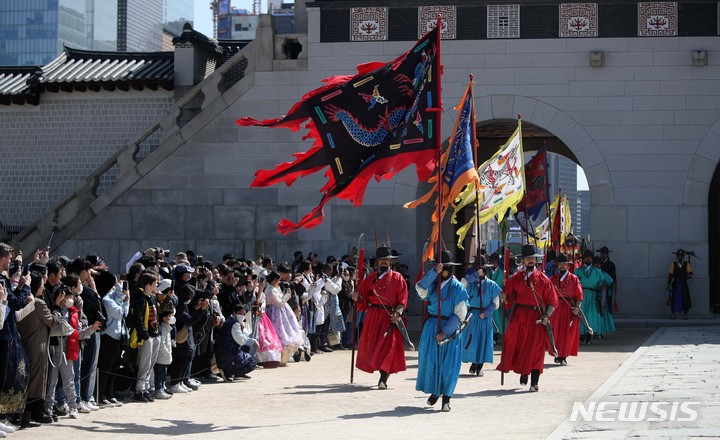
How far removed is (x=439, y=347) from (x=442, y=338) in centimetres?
12

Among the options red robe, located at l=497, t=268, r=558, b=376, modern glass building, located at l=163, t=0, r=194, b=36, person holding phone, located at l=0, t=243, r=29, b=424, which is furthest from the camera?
modern glass building, located at l=163, t=0, r=194, b=36

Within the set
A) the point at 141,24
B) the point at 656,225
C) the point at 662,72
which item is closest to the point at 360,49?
the point at 662,72

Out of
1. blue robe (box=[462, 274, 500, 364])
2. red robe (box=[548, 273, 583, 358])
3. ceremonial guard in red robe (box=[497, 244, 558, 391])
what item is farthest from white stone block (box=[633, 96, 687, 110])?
ceremonial guard in red robe (box=[497, 244, 558, 391])

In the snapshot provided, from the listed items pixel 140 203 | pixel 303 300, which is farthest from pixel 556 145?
pixel 303 300

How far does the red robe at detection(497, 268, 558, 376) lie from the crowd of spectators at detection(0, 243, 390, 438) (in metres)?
3.34

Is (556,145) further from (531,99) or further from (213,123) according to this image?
(213,123)

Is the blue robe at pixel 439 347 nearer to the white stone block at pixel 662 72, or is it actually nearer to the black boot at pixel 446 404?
the black boot at pixel 446 404

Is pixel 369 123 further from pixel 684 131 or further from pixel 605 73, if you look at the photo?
pixel 684 131

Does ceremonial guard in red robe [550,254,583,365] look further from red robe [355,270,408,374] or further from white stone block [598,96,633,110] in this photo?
white stone block [598,96,633,110]

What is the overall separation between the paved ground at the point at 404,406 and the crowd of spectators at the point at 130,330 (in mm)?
294

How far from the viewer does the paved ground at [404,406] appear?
10711 millimetres

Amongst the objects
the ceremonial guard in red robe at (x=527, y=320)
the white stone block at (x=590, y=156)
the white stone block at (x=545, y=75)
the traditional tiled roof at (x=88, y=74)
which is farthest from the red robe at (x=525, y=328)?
the traditional tiled roof at (x=88, y=74)

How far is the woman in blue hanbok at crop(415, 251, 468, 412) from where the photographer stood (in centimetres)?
1248

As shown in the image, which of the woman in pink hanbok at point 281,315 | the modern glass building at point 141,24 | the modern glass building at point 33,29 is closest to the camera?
the woman in pink hanbok at point 281,315
